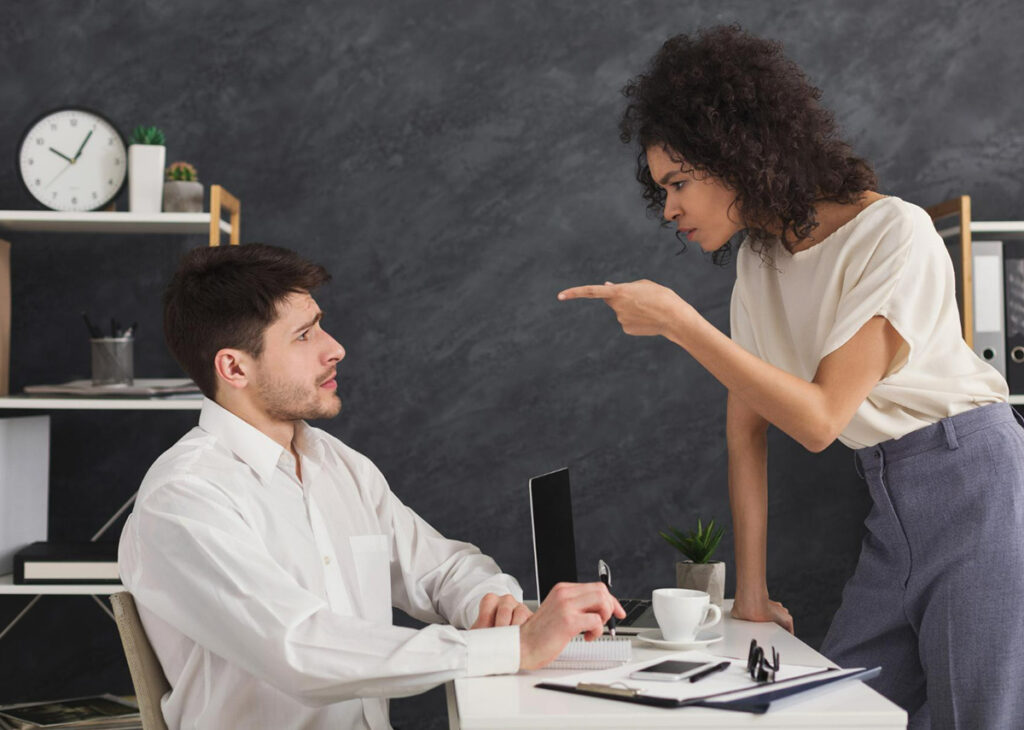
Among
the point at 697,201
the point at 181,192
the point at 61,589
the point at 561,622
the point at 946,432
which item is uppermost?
the point at 181,192

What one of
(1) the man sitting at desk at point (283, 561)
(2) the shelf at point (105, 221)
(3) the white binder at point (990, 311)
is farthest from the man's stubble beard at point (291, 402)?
(3) the white binder at point (990, 311)

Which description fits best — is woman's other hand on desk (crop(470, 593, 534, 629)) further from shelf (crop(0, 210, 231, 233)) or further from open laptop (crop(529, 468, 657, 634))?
shelf (crop(0, 210, 231, 233))

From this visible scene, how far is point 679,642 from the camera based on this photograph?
4.91 feet

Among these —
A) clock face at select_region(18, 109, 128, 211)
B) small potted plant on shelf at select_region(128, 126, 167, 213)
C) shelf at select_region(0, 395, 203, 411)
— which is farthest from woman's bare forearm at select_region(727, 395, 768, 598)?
clock face at select_region(18, 109, 128, 211)

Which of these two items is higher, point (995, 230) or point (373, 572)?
point (995, 230)

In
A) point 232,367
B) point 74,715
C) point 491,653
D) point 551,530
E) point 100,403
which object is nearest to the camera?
point 491,653

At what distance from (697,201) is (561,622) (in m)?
0.76

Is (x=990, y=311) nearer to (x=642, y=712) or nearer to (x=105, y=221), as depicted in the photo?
(x=642, y=712)

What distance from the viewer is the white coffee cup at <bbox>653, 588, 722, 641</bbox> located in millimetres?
1503

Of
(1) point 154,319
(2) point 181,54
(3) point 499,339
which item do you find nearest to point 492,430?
(3) point 499,339

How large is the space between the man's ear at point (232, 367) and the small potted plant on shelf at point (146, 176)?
90 centimetres

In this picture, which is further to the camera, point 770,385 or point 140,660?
point 770,385

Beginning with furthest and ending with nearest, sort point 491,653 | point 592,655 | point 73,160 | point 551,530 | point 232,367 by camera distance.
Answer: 1. point 73,160
2. point 551,530
3. point 232,367
4. point 592,655
5. point 491,653

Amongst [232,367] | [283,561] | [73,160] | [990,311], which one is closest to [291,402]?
[232,367]
